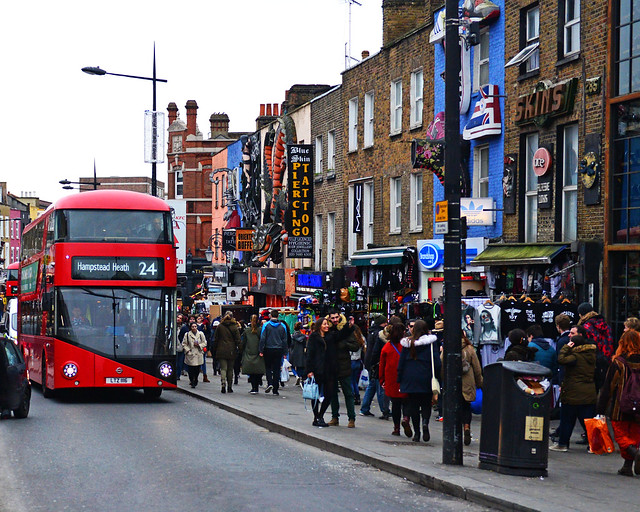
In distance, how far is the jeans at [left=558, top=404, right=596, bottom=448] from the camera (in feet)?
46.1

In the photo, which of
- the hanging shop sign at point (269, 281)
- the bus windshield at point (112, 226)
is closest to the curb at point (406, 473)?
the bus windshield at point (112, 226)

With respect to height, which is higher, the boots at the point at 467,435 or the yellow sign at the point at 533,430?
the yellow sign at the point at 533,430

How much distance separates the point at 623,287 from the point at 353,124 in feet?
55.8

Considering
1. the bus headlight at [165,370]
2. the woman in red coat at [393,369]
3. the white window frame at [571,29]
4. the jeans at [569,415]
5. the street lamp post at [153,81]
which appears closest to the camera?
the jeans at [569,415]

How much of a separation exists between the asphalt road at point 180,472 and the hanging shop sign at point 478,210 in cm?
798

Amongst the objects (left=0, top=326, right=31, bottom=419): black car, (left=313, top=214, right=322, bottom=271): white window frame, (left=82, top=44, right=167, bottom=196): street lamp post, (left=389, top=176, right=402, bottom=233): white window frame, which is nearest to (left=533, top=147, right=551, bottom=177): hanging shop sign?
(left=389, top=176, right=402, bottom=233): white window frame

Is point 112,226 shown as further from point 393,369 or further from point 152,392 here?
point 393,369

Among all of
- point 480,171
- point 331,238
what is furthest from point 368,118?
point 480,171

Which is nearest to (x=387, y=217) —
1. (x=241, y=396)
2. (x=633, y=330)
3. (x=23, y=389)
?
(x=241, y=396)

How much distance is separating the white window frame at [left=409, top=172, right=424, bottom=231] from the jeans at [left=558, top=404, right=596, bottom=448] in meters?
15.7

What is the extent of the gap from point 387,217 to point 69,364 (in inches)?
485

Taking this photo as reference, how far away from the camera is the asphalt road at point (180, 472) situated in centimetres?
1027

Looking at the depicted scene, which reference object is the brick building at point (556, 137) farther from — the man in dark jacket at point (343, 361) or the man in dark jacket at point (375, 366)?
the man in dark jacket at point (343, 361)

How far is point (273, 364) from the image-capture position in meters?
24.7
